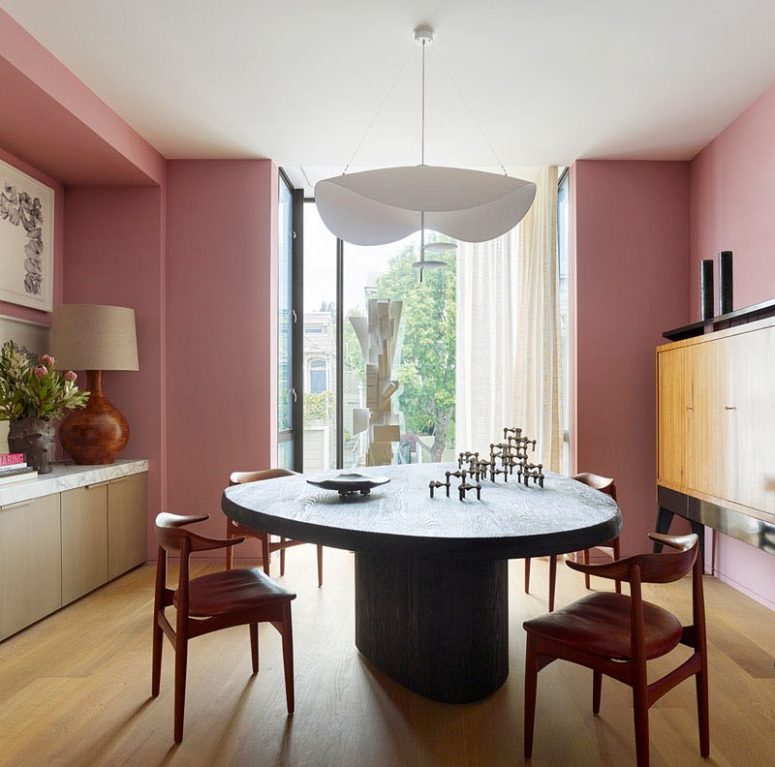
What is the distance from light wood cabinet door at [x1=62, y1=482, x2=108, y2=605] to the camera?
3.45 meters

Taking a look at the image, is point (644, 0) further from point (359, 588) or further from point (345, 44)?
point (359, 588)

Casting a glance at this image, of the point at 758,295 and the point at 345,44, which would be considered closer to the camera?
the point at 345,44

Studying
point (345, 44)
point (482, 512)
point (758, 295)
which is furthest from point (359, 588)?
point (758, 295)

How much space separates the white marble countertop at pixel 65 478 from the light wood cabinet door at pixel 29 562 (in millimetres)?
39

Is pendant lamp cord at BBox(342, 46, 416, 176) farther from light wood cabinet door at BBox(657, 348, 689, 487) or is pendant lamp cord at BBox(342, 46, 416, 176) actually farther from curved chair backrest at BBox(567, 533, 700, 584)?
light wood cabinet door at BBox(657, 348, 689, 487)

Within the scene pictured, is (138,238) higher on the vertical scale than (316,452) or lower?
higher

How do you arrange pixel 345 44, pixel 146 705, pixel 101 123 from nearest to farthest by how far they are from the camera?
pixel 146 705 → pixel 345 44 → pixel 101 123

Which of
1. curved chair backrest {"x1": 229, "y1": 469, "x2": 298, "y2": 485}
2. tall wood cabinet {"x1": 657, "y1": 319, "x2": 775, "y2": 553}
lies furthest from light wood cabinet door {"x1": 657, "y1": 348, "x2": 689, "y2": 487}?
curved chair backrest {"x1": 229, "y1": 469, "x2": 298, "y2": 485}

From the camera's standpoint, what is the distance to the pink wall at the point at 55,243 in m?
3.78

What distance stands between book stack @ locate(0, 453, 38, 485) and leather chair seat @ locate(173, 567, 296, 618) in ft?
4.28

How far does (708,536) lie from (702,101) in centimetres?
266

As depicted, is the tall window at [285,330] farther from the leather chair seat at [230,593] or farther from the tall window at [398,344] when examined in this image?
the leather chair seat at [230,593]

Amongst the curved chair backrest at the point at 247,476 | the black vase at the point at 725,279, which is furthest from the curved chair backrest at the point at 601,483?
the curved chair backrest at the point at 247,476

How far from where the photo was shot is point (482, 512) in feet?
7.09
